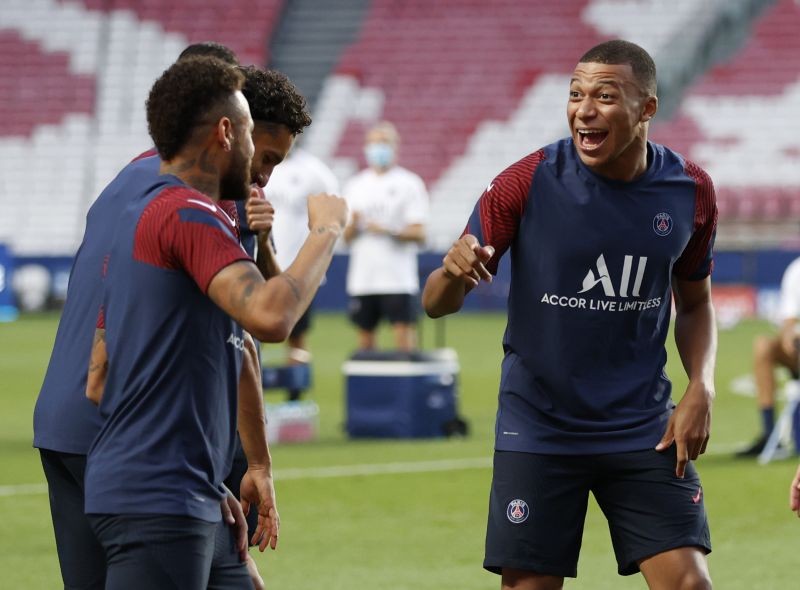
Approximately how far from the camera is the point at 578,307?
5.03 meters

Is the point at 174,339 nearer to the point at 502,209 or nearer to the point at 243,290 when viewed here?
the point at 243,290

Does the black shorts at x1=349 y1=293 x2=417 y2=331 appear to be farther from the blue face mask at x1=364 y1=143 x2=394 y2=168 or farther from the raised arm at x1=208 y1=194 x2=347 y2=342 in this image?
the raised arm at x1=208 y1=194 x2=347 y2=342

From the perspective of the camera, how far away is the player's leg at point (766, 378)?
1146 centimetres

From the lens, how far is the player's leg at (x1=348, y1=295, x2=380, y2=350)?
46.5 ft

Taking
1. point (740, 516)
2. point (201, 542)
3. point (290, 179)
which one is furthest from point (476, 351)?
point (201, 542)

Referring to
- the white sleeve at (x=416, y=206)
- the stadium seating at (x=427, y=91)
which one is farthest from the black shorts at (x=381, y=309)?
the stadium seating at (x=427, y=91)

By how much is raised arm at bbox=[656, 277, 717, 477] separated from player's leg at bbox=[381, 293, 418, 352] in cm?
824

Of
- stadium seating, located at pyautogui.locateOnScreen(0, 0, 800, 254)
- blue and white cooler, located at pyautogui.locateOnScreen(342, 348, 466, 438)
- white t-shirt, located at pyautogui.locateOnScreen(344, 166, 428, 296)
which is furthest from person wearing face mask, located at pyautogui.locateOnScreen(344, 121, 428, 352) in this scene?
stadium seating, located at pyautogui.locateOnScreen(0, 0, 800, 254)

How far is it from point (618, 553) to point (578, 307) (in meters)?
0.80

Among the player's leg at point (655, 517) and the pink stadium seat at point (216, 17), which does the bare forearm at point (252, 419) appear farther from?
the pink stadium seat at point (216, 17)

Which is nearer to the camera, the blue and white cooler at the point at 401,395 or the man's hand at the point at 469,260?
the man's hand at the point at 469,260

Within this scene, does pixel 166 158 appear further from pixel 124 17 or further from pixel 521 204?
pixel 124 17

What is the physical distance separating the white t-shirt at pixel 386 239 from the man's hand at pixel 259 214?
894 cm

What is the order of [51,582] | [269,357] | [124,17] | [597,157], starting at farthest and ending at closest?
1. [124,17]
2. [269,357]
3. [51,582]
4. [597,157]
